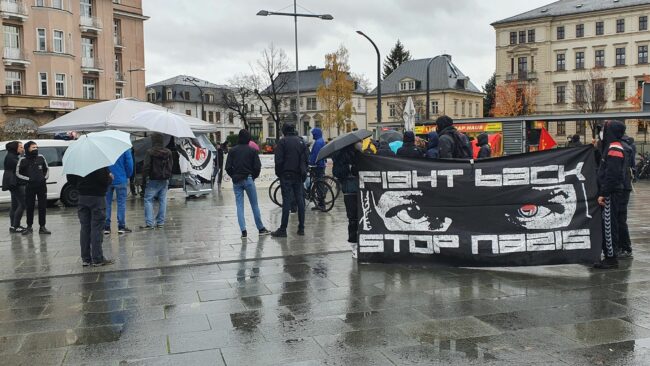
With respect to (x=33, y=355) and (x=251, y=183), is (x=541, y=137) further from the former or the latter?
(x=33, y=355)

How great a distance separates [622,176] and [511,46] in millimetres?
83093

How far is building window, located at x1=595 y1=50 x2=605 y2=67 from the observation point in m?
80.6

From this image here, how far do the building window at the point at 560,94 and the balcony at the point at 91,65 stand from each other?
57.8 metres

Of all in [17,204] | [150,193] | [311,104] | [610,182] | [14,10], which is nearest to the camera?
[610,182]

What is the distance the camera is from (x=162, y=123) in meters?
13.9

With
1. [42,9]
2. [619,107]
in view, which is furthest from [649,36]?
[42,9]

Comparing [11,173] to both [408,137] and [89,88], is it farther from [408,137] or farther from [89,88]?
[89,88]

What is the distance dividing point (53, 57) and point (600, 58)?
215ft

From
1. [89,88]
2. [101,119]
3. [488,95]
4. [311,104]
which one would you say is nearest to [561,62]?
[488,95]

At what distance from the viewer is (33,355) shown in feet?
16.1

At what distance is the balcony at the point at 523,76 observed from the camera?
84.1 metres

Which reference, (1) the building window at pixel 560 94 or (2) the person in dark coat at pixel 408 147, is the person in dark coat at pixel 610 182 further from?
(1) the building window at pixel 560 94

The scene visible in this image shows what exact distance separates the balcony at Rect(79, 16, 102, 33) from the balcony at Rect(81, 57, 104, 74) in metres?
2.43

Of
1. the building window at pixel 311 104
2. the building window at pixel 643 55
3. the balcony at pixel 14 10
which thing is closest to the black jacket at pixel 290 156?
the balcony at pixel 14 10
